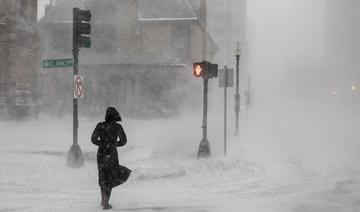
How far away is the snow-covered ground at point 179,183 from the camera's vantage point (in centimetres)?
953

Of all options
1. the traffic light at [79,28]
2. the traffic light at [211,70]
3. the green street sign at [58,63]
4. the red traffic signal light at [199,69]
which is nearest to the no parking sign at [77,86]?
the green street sign at [58,63]

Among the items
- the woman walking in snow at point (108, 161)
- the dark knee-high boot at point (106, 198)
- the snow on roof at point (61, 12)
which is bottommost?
the dark knee-high boot at point (106, 198)

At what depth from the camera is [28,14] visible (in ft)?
102

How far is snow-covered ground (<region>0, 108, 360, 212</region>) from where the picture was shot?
953cm

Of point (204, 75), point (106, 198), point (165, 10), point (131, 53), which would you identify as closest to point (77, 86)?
point (204, 75)

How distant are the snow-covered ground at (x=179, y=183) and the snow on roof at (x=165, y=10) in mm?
25917

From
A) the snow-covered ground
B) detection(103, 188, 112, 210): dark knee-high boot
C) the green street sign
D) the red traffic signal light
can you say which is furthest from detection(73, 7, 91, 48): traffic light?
detection(103, 188, 112, 210): dark knee-high boot

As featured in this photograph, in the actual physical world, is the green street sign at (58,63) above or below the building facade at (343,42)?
below

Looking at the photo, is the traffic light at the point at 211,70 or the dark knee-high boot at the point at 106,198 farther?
the traffic light at the point at 211,70

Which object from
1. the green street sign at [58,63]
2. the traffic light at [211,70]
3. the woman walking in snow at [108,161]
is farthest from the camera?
the traffic light at [211,70]

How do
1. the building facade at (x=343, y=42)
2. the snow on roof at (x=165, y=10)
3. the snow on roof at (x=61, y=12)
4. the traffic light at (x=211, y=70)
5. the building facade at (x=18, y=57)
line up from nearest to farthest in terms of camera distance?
the traffic light at (x=211, y=70)
the building facade at (x=18, y=57)
the snow on roof at (x=165, y=10)
the snow on roof at (x=61, y=12)
the building facade at (x=343, y=42)

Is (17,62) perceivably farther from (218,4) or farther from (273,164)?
(218,4)

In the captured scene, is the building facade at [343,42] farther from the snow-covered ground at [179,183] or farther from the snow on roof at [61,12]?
the snow-covered ground at [179,183]

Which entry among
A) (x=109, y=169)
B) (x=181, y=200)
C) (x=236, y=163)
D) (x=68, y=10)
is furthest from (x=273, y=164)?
(x=68, y=10)
